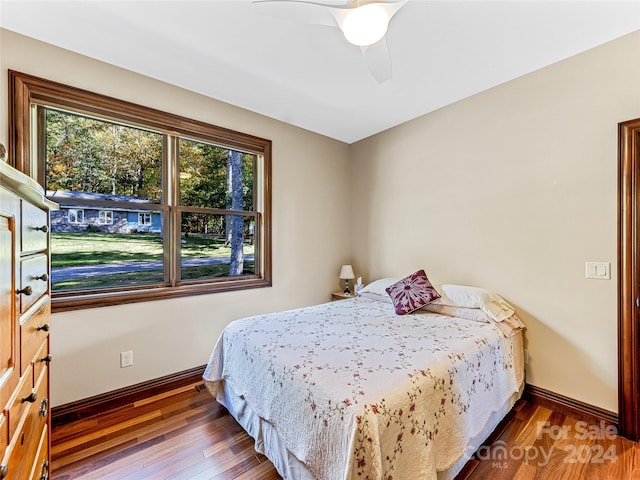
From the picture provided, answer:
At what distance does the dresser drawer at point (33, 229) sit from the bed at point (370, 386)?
1158mm

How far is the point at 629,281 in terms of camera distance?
182cm

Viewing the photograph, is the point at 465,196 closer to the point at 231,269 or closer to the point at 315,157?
the point at 315,157

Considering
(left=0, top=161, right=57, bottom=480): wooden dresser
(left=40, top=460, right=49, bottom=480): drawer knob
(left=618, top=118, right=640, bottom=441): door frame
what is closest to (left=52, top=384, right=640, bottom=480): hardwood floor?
(left=618, top=118, right=640, bottom=441): door frame

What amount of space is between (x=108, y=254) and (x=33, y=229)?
1540 millimetres

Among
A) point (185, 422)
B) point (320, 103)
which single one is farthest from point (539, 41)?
point (185, 422)

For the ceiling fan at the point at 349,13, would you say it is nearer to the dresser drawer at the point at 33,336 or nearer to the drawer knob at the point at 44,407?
the dresser drawer at the point at 33,336

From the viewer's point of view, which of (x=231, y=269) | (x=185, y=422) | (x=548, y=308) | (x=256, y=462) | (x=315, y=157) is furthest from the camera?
(x=315, y=157)

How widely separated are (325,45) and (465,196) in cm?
179

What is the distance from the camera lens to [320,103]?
2803 mm

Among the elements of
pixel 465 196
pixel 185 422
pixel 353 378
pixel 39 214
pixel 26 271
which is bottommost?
pixel 185 422

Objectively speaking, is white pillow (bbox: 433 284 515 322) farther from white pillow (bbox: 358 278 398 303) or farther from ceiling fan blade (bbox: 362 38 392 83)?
ceiling fan blade (bbox: 362 38 392 83)

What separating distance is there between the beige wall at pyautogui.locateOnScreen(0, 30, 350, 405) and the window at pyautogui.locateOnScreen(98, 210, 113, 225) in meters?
0.69

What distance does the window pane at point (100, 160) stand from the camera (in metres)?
2.08

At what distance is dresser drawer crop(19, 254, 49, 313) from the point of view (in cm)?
86
